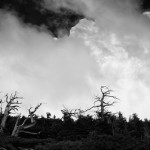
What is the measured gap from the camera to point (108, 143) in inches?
601

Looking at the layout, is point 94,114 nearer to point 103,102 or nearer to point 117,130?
point 103,102

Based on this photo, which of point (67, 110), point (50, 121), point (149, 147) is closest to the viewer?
point (149, 147)

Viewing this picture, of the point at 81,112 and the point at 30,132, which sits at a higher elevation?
the point at 81,112

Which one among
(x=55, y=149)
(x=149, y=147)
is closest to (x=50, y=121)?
(x=55, y=149)

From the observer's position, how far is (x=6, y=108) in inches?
1204

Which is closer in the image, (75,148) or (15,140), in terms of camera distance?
(75,148)

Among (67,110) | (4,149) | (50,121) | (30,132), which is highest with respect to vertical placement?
(67,110)

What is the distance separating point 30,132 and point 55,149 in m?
11.0

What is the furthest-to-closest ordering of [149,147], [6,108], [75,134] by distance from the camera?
[6,108]
[75,134]
[149,147]

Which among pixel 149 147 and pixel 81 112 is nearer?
pixel 149 147

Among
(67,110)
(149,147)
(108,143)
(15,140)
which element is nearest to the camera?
(149,147)

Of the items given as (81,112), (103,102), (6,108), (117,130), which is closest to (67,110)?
(81,112)

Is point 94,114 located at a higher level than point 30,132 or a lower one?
higher

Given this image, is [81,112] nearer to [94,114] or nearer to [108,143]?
[94,114]
